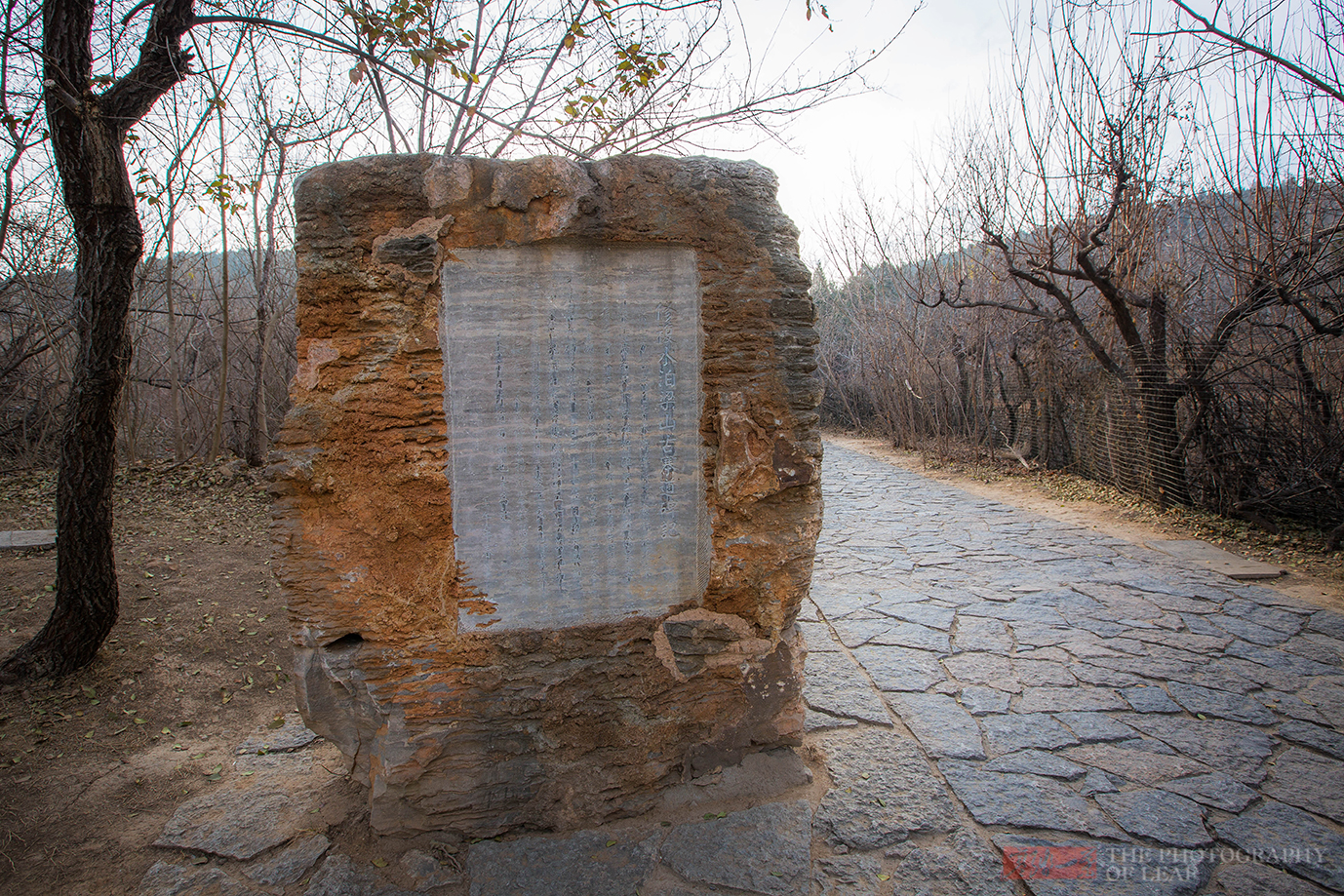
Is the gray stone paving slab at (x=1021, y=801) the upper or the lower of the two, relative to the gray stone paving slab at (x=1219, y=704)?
lower

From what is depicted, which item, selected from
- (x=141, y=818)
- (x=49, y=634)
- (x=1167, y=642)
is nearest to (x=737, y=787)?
(x=141, y=818)

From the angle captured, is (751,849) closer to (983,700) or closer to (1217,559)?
(983,700)

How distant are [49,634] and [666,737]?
326 centimetres

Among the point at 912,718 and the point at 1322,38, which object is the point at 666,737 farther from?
the point at 1322,38

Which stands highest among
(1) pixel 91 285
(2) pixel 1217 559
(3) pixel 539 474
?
(1) pixel 91 285

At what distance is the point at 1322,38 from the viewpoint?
436cm

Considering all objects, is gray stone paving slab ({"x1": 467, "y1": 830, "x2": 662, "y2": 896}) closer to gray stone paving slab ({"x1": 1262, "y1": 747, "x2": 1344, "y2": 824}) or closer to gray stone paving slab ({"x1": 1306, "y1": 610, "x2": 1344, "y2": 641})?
gray stone paving slab ({"x1": 1262, "y1": 747, "x2": 1344, "y2": 824})

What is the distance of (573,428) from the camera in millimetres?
2295

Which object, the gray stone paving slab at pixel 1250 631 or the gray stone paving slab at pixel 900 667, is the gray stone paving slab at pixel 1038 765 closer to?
the gray stone paving slab at pixel 900 667

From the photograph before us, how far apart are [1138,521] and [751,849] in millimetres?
5701

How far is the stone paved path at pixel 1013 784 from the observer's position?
83.8 inches

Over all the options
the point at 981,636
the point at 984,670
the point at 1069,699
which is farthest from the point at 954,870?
the point at 981,636

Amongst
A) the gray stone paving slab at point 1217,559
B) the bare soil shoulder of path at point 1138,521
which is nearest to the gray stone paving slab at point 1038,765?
the bare soil shoulder of path at point 1138,521

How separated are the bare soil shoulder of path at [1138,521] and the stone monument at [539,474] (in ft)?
13.8
